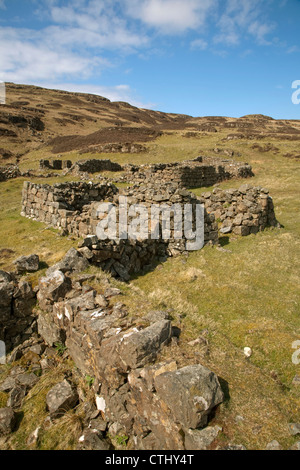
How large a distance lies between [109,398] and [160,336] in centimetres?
130

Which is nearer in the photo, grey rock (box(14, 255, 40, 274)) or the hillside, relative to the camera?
the hillside

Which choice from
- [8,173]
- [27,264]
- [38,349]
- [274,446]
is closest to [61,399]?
[38,349]

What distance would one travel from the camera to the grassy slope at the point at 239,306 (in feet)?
12.7

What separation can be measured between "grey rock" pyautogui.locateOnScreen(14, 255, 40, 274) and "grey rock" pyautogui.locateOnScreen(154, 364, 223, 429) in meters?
5.47

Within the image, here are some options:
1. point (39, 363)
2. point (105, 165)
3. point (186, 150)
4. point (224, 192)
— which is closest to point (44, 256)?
point (39, 363)

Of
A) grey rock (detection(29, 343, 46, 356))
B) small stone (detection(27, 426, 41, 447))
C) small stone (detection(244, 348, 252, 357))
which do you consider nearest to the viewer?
small stone (detection(27, 426, 41, 447))

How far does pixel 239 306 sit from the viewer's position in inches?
313

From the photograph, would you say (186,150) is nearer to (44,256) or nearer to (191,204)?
(191,204)

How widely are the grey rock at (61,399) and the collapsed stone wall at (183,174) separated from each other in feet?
62.9

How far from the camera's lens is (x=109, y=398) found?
14.7 feet

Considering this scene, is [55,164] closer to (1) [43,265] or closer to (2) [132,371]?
(1) [43,265]

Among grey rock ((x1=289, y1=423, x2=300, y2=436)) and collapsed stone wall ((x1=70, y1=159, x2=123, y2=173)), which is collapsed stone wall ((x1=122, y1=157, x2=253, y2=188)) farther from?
grey rock ((x1=289, y1=423, x2=300, y2=436))

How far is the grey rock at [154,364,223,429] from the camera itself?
3.36m

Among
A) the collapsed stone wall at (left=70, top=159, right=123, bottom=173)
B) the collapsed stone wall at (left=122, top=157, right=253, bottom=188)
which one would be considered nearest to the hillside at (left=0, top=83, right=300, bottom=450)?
the collapsed stone wall at (left=122, top=157, right=253, bottom=188)
